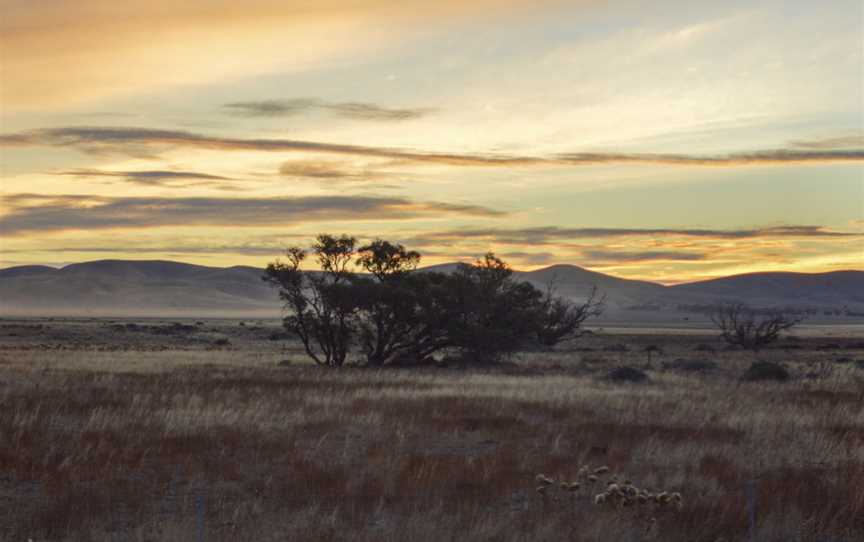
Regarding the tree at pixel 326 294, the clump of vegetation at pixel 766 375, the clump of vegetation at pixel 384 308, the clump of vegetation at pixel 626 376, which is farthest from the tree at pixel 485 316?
the clump of vegetation at pixel 766 375

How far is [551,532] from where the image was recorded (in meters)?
10.3

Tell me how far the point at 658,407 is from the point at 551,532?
502 inches

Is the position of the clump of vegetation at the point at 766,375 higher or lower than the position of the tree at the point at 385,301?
lower

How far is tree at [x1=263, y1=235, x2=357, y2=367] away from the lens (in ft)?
128

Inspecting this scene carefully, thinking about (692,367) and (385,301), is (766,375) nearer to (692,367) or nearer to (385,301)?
(692,367)

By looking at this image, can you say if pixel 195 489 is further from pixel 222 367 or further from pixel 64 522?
pixel 222 367

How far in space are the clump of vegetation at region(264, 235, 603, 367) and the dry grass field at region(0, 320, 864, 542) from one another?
40.0 feet

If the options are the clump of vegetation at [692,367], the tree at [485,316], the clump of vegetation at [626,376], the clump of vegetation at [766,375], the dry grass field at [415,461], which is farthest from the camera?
the tree at [485,316]

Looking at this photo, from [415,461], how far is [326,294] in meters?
25.2

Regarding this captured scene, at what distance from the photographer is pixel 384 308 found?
132ft

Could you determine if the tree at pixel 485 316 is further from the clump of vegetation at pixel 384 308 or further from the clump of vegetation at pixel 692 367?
the clump of vegetation at pixel 692 367

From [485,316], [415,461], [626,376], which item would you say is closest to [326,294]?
[485,316]

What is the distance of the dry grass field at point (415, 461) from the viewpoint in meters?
10.8

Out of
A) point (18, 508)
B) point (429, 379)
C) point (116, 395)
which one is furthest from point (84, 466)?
point (429, 379)
